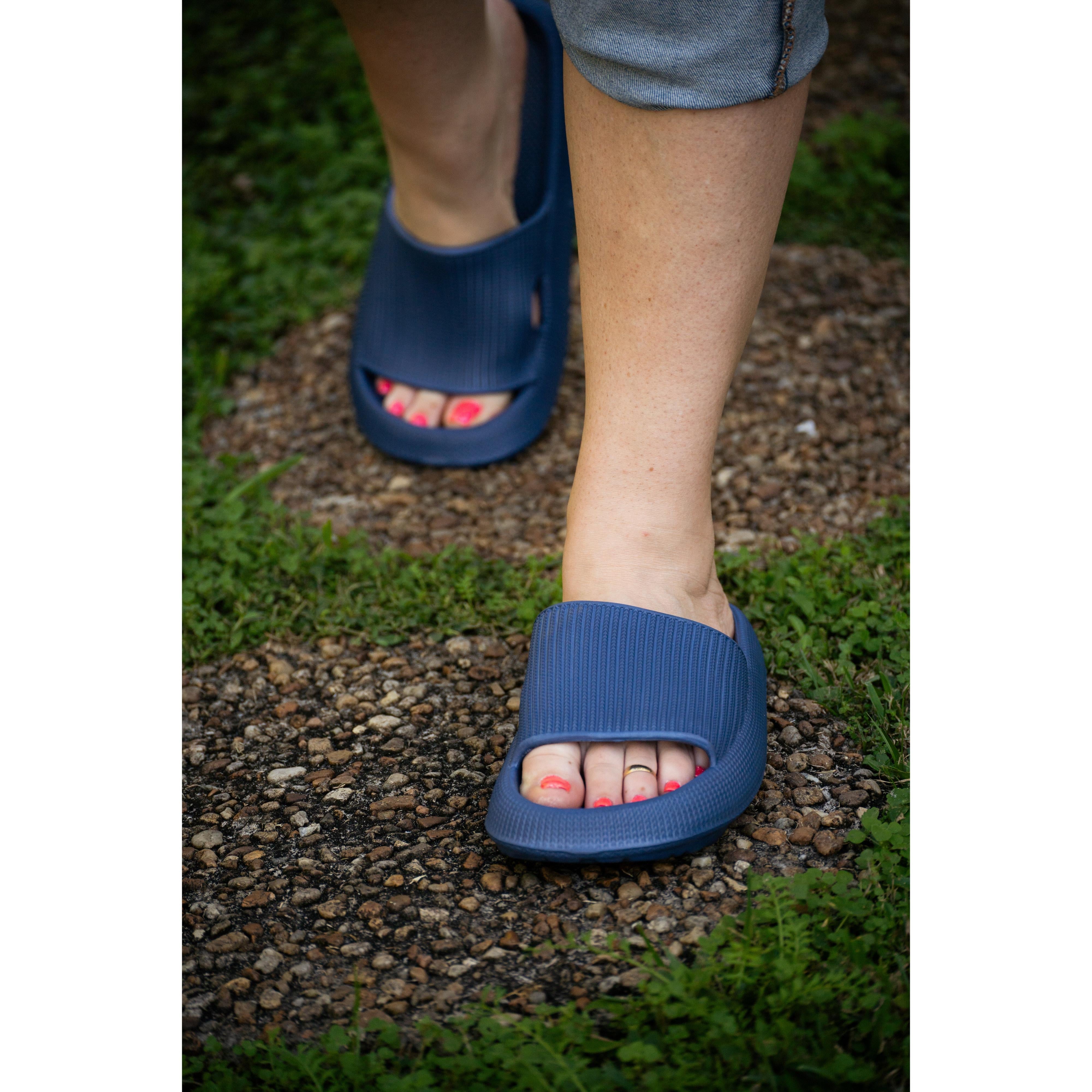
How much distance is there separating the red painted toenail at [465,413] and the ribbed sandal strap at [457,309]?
0.10 feet

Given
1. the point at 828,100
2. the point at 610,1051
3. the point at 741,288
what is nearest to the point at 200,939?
the point at 610,1051

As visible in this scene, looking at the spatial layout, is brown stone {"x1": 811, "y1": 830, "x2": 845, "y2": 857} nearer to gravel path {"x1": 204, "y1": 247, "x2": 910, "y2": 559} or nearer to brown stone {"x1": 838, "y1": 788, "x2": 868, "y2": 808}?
brown stone {"x1": 838, "y1": 788, "x2": 868, "y2": 808}

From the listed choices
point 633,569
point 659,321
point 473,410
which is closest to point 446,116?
point 473,410

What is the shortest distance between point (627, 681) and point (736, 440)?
1.01 m

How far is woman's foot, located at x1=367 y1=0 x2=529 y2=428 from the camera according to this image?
193cm

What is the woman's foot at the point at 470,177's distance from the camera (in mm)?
1928

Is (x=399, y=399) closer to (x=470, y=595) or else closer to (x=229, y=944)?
(x=470, y=595)

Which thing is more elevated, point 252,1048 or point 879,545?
point 252,1048

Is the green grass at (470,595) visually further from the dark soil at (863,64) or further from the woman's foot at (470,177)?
the dark soil at (863,64)

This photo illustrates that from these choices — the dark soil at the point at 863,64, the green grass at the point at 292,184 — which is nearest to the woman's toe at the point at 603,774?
the green grass at the point at 292,184

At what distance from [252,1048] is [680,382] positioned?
0.86 metres

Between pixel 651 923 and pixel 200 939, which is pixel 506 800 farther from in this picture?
pixel 200 939

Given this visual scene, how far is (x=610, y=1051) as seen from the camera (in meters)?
1.06

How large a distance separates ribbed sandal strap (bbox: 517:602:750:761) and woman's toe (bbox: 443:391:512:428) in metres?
0.88
